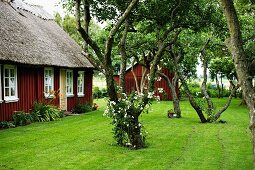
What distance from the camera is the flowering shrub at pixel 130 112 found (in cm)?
1061

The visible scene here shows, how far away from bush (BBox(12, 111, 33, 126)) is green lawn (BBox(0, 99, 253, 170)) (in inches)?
17.5

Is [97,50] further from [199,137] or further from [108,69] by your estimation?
[199,137]

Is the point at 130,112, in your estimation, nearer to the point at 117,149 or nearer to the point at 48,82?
the point at 117,149

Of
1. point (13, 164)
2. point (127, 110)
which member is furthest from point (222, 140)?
point (13, 164)

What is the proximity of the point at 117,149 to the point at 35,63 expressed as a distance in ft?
26.1

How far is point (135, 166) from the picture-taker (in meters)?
8.91

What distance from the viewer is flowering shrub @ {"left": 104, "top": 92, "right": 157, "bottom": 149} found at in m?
10.6

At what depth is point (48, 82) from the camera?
2027cm

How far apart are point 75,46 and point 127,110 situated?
50.1ft

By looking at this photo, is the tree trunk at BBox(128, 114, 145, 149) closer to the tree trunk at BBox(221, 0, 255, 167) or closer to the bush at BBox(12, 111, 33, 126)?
the tree trunk at BBox(221, 0, 255, 167)

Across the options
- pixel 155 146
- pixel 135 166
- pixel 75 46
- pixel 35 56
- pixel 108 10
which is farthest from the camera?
pixel 75 46

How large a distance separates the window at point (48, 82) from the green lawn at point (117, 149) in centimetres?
374

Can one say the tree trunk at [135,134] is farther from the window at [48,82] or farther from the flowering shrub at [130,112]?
the window at [48,82]

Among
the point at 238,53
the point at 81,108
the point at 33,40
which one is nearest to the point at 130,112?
the point at 238,53
